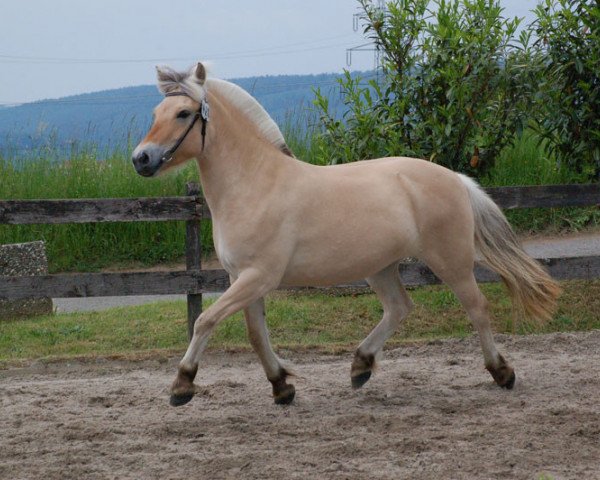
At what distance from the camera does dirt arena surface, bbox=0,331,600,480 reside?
4012 mm

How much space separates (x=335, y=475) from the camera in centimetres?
386

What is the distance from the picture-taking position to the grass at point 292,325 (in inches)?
289

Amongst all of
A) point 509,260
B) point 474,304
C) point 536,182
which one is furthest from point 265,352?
point 536,182

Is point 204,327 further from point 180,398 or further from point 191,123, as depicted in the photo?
point 191,123

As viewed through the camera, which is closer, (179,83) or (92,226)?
(179,83)

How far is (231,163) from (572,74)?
4245mm

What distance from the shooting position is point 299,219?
4953 millimetres

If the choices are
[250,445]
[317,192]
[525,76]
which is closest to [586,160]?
[525,76]

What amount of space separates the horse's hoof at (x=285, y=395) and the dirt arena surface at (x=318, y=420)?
53 mm

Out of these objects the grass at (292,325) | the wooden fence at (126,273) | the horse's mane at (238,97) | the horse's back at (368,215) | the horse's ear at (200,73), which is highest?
the horse's ear at (200,73)

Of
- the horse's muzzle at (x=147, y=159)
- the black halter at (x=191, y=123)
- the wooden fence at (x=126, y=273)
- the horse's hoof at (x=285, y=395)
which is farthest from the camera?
the wooden fence at (x=126, y=273)

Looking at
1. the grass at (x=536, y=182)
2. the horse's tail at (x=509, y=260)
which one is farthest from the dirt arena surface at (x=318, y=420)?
the grass at (x=536, y=182)

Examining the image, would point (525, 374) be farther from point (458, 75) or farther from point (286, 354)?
point (458, 75)

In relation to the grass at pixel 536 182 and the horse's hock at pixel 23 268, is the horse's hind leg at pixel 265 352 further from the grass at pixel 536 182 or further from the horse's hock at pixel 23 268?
the grass at pixel 536 182
